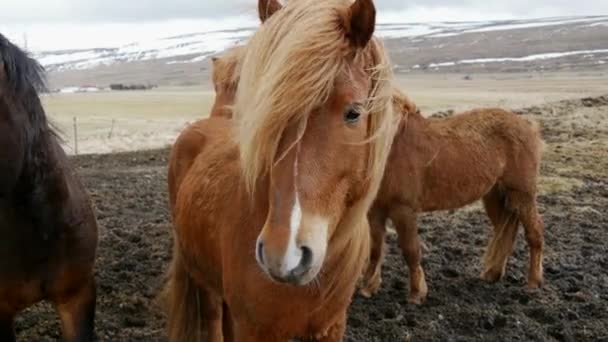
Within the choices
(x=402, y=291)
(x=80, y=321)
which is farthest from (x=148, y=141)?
(x=80, y=321)

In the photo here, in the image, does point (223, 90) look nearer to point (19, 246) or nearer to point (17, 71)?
point (17, 71)

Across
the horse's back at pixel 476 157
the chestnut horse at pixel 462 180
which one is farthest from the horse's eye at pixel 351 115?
the horse's back at pixel 476 157

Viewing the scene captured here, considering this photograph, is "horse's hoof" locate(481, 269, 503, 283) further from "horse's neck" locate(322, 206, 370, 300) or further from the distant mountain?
the distant mountain

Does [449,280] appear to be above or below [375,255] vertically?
below

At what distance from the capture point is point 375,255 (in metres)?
5.38

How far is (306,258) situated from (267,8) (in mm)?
995

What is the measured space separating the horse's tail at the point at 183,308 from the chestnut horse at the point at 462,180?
161cm

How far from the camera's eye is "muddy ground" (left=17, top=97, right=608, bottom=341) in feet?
15.1

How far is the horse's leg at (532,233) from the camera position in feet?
18.1

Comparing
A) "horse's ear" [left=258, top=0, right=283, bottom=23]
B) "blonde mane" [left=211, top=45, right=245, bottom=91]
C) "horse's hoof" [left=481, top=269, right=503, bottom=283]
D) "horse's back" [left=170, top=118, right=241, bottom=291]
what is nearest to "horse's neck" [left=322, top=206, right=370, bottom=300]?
"horse's back" [left=170, top=118, right=241, bottom=291]

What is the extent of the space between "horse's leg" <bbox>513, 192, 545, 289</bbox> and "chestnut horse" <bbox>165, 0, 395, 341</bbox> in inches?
125

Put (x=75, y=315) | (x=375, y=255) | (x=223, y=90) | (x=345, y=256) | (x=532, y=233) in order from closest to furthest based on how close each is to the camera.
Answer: (x=345, y=256) < (x=75, y=315) < (x=223, y=90) < (x=375, y=255) < (x=532, y=233)

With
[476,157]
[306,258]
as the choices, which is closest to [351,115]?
[306,258]

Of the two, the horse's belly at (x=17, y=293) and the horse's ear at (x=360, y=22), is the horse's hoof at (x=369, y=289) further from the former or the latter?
the horse's ear at (x=360, y=22)
